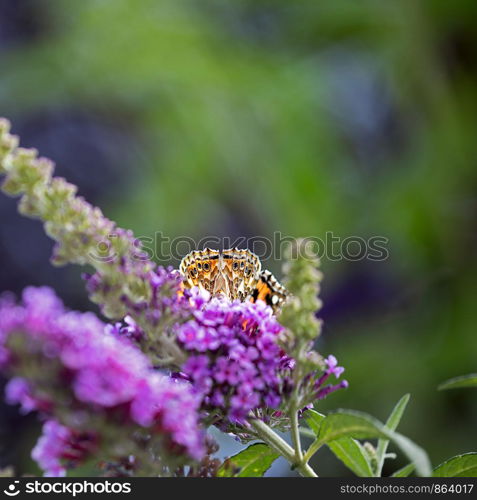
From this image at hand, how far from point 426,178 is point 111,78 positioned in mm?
1097

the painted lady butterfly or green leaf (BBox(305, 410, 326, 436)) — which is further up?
the painted lady butterfly

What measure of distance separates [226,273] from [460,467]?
28.3 inches

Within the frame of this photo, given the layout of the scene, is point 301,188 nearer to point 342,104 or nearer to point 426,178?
point 426,178

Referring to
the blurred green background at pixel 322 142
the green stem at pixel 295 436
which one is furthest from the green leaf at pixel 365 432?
the blurred green background at pixel 322 142

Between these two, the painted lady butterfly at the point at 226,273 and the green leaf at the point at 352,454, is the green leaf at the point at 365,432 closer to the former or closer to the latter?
the green leaf at the point at 352,454

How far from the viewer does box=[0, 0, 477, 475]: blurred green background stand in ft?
7.54

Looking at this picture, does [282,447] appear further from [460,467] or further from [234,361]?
[460,467]

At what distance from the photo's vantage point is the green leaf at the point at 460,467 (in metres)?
1.15

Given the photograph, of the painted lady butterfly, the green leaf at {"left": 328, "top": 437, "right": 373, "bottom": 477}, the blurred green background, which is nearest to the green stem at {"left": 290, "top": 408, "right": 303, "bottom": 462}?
the green leaf at {"left": 328, "top": 437, "right": 373, "bottom": 477}

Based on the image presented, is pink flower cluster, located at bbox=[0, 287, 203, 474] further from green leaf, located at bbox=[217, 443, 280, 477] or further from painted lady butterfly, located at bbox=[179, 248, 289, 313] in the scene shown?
painted lady butterfly, located at bbox=[179, 248, 289, 313]

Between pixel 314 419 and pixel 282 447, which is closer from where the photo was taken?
pixel 282 447

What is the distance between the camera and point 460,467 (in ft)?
3.77

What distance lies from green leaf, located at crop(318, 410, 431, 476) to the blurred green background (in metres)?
1.28

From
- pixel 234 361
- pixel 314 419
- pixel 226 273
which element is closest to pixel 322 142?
pixel 226 273
